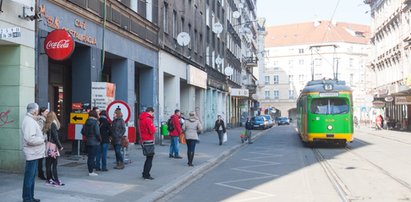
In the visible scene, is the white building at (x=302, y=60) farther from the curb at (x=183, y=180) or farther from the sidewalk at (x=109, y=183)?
the sidewalk at (x=109, y=183)

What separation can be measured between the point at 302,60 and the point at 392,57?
170 ft

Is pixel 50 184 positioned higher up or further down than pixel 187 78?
further down

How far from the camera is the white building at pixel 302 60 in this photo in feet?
327

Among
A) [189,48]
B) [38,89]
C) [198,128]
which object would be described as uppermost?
[189,48]

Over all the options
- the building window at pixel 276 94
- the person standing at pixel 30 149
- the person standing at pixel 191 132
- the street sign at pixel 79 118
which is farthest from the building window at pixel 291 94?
the person standing at pixel 30 149

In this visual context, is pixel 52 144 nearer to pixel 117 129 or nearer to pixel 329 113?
pixel 117 129

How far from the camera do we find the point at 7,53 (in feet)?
37.2

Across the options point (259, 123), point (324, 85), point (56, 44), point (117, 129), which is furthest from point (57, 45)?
point (259, 123)

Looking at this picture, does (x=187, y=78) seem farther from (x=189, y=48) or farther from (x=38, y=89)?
(x=38, y=89)

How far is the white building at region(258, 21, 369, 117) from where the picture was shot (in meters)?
99.8

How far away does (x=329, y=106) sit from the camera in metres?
22.1

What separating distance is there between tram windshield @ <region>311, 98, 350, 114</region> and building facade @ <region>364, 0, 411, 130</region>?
2000cm

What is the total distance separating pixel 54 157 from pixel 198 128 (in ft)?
18.1

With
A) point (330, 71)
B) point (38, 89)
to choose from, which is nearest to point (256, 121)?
point (38, 89)
